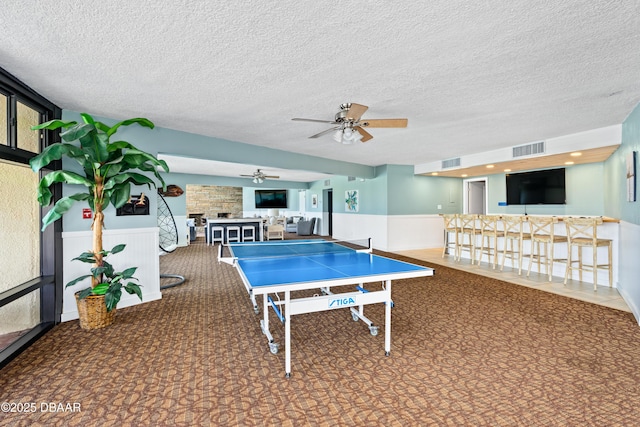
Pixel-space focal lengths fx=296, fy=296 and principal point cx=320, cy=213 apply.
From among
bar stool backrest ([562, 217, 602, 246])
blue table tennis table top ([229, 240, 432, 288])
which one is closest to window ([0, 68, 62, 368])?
blue table tennis table top ([229, 240, 432, 288])

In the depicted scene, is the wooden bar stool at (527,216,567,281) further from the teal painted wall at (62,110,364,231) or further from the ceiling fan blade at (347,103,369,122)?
the teal painted wall at (62,110,364,231)

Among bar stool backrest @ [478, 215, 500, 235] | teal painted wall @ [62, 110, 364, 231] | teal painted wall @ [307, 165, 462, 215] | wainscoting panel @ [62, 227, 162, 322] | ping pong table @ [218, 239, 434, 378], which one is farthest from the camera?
teal painted wall @ [307, 165, 462, 215]

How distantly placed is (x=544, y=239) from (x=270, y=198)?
10381mm

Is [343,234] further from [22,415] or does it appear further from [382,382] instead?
[22,415]

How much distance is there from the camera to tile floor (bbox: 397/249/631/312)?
375 centimetres

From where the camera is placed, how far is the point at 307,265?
251 centimetres

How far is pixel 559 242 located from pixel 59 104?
22.8ft

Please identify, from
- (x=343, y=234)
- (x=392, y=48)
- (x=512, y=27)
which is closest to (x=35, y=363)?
(x=392, y=48)

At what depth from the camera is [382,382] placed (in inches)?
80.7

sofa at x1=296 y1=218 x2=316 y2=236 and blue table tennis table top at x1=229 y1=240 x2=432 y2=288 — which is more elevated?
blue table tennis table top at x1=229 y1=240 x2=432 y2=288

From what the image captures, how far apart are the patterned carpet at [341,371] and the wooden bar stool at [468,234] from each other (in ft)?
8.17

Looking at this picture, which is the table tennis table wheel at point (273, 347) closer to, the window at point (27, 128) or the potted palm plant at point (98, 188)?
the potted palm plant at point (98, 188)

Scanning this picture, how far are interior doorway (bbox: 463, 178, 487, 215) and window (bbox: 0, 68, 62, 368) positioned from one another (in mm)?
9112

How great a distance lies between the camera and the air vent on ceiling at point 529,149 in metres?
5.11
